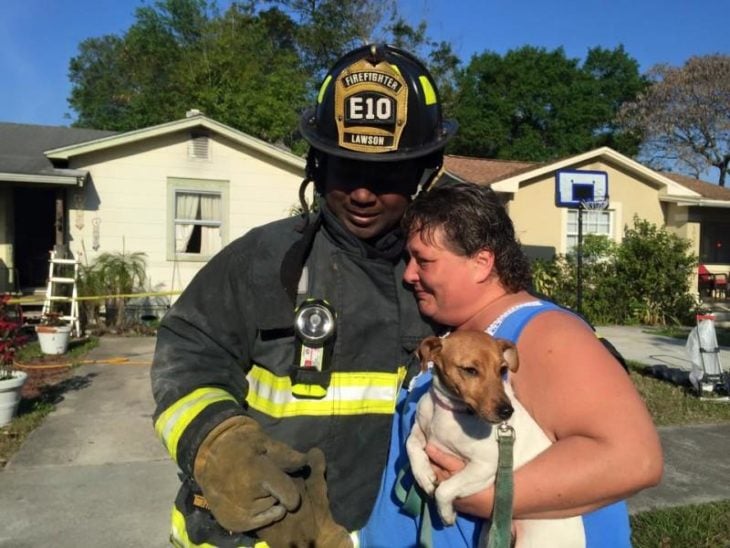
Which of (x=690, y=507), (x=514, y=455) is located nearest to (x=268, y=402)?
(x=514, y=455)

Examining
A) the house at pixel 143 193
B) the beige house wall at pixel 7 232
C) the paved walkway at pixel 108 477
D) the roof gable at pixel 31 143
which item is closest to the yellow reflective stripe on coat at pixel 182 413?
the paved walkway at pixel 108 477

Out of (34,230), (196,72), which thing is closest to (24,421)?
(34,230)

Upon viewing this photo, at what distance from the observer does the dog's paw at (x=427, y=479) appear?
5.30 ft

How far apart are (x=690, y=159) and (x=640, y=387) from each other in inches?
1332

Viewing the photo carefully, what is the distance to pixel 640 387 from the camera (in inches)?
335

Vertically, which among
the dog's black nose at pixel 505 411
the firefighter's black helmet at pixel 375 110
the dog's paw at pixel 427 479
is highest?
the firefighter's black helmet at pixel 375 110

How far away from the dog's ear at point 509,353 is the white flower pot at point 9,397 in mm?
6375

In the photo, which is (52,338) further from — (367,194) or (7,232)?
(367,194)

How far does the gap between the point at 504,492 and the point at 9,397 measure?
644 cm

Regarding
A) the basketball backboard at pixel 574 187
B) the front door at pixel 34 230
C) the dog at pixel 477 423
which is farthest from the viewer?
the front door at pixel 34 230

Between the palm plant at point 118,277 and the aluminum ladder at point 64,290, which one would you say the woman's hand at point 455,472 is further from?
the palm plant at point 118,277

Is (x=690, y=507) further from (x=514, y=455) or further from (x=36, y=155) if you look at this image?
(x=36, y=155)

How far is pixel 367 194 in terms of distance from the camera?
1943 mm

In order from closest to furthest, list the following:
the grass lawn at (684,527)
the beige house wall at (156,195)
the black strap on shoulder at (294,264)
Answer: the black strap on shoulder at (294,264) < the grass lawn at (684,527) < the beige house wall at (156,195)
